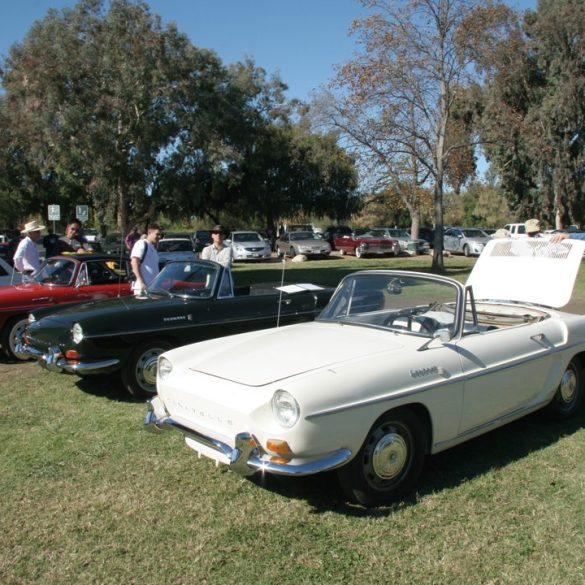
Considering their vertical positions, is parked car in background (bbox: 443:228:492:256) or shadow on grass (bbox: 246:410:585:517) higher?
parked car in background (bbox: 443:228:492:256)

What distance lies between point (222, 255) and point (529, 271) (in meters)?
3.55

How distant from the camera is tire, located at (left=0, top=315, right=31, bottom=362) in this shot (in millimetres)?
7859

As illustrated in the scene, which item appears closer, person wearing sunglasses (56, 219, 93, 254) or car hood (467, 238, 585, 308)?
car hood (467, 238, 585, 308)

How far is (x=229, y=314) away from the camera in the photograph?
21.6ft

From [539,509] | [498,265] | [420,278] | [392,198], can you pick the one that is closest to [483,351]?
[420,278]

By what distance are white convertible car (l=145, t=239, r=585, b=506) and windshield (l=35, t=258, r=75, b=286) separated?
4.66 meters

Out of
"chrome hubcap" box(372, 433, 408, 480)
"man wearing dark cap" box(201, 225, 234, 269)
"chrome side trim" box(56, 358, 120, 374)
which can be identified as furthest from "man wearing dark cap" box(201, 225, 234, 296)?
"chrome hubcap" box(372, 433, 408, 480)

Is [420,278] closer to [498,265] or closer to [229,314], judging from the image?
[498,265]

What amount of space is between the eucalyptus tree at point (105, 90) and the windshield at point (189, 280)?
71.8 feet

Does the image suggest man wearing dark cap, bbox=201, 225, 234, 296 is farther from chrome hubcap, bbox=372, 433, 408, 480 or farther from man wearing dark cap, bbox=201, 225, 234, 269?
chrome hubcap, bbox=372, 433, 408, 480

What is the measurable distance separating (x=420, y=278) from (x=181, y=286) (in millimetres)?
3152

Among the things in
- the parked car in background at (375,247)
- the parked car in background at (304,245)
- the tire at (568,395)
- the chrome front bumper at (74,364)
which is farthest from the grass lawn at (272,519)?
the parked car in background at (375,247)

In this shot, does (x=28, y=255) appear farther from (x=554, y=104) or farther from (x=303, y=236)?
(x=554, y=104)

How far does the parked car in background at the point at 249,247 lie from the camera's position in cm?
2883
